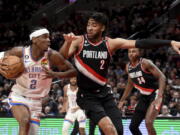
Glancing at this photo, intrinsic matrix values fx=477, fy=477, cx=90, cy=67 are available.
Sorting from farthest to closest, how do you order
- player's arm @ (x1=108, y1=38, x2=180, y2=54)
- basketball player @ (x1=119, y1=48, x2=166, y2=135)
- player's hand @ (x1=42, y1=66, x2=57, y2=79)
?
basketball player @ (x1=119, y1=48, x2=166, y2=135) → player's hand @ (x1=42, y1=66, x2=57, y2=79) → player's arm @ (x1=108, y1=38, x2=180, y2=54)

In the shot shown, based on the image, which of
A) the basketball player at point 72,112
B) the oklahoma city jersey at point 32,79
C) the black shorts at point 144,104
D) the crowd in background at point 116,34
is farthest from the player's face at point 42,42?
the crowd in background at point 116,34

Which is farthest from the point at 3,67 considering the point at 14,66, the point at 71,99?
the point at 71,99

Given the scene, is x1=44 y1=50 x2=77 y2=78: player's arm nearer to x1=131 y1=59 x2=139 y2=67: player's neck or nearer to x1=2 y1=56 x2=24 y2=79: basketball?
x1=2 y1=56 x2=24 y2=79: basketball

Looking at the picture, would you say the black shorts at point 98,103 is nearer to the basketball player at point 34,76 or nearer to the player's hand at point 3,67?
the basketball player at point 34,76

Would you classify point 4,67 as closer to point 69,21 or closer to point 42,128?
point 42,128

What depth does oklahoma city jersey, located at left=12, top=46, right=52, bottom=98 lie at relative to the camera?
704 centimetres

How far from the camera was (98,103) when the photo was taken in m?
7.26

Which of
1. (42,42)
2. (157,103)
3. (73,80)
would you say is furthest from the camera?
(73,80)

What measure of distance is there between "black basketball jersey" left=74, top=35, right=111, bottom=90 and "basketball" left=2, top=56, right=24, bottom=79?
898mm

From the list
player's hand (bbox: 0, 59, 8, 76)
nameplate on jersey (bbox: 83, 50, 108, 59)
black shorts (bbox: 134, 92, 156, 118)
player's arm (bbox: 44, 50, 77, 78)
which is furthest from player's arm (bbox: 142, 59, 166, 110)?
player's hand (bbox: 0, 59, 8, 76)

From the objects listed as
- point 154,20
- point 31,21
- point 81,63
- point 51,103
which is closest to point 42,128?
point 51,103

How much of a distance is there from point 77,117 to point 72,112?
0.60 feet

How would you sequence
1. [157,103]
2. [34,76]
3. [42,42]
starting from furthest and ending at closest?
1. [157,103]
2. [42,42]
3. [34,76]

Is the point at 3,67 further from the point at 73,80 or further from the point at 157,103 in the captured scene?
the point at 73,80
